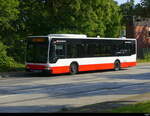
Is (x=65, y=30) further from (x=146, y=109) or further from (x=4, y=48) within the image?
(x=146, y=109)

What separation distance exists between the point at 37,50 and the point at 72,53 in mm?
2364

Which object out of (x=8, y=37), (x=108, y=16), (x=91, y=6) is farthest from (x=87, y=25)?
(x=8, y=37)

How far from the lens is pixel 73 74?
25.8 m

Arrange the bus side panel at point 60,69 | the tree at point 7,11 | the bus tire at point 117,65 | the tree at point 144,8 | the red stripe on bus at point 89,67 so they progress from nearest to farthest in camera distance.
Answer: the tree at point 144,8, the bus side panel at point 60,69, the red stripe on bus at point 89,67, the tree at point 7,11, the bus tire at point 117,65

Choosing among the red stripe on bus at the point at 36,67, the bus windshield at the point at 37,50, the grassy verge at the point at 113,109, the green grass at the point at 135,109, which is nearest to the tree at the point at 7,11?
the bus windshield at the point at 37,50

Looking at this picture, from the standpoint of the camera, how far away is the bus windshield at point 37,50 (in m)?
24.3

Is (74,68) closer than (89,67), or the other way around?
(74,68)

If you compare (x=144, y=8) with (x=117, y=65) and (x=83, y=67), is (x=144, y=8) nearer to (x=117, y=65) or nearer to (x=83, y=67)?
(x=83, y=67)

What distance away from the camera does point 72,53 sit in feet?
84.2

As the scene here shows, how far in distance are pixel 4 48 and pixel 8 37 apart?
3.27 m

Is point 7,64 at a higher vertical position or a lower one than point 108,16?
lower

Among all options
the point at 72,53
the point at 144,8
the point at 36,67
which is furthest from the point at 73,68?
the point at 144,8

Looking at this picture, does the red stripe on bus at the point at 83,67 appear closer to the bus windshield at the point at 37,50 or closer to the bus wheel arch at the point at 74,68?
the bus wheel arch at the point at 74,68

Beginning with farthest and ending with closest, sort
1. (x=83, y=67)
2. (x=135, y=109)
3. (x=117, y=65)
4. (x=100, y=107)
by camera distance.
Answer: (x=117, y=65), (x=83, y=67), (x=100, y=107), (x=135, y=109)
